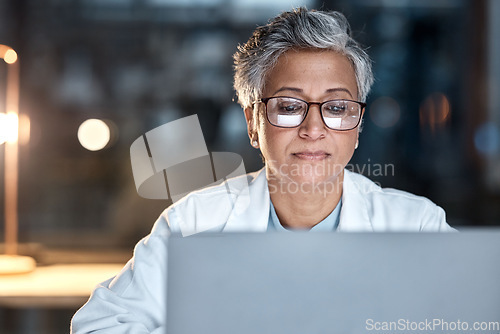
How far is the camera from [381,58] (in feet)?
11.0

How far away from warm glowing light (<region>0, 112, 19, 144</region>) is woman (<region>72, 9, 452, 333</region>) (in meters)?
2.14

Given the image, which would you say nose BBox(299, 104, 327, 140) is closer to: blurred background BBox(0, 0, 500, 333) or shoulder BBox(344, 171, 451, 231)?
shoulder BBox(344, 171, 451, 231)

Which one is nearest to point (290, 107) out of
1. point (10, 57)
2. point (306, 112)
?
point (306, 112)

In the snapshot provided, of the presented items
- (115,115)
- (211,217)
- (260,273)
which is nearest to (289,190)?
(211,217)

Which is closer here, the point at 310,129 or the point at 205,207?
the point at 310,129

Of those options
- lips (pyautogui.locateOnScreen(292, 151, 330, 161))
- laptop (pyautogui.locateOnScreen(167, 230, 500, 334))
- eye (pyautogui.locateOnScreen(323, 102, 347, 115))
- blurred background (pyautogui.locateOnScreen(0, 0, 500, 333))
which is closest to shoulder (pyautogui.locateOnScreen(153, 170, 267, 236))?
lips (pyautogui.locateOnScreen(292, 151, 330, 161))

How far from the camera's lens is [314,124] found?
1.20 m

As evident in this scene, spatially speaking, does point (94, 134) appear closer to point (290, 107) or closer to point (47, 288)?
point (47, 288)

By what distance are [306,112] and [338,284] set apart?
0.66 m

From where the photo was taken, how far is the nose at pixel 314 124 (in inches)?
47.4

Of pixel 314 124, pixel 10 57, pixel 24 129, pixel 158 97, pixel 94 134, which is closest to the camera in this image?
pixel 314 124

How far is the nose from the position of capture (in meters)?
1.21

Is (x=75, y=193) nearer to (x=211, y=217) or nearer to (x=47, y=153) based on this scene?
(x=47, y=153)

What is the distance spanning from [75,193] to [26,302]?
1397mm
